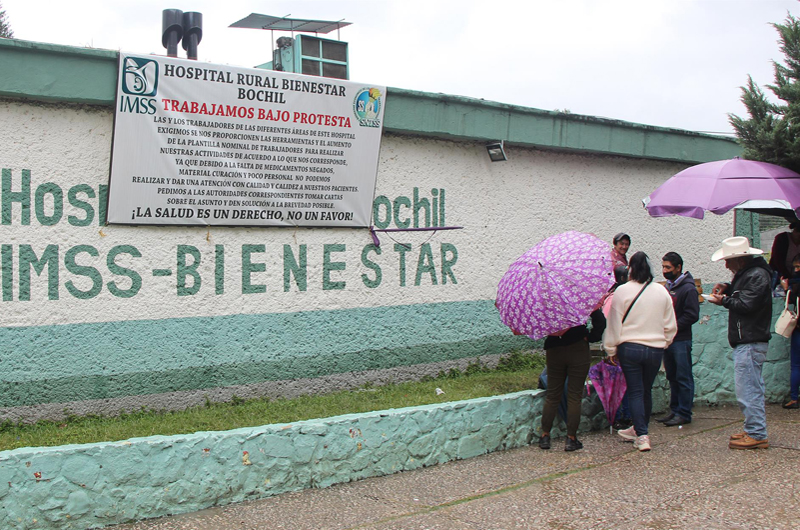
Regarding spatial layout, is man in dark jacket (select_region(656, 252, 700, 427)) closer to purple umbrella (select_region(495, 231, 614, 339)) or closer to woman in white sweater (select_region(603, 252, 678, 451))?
woman in white sweater (select_region(603, 252, 678, 451))

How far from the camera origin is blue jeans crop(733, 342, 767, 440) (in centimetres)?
615

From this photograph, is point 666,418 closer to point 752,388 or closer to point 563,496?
point 752,388

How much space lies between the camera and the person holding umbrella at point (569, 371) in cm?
614

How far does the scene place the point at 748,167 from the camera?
7664mm

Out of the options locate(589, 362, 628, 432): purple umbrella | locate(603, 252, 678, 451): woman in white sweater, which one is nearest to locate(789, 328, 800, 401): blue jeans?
locate(603, 252, 678, 451): woman in white sweater

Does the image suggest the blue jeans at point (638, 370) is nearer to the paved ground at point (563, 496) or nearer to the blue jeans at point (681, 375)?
the paved ground at point (563, 496)

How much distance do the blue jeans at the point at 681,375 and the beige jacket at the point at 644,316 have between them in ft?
2.80

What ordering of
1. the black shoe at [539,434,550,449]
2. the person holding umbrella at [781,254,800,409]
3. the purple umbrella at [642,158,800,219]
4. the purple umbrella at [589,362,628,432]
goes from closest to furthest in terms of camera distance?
the black shoe at [539,434,550,449] < the purple umbrella at [589,362,628,432] < the purple umbrella at [642,158,800,219] < the person holding umbrella at [781,254,800,409]

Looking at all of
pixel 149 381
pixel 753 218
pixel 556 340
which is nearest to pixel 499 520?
pixel 556 340

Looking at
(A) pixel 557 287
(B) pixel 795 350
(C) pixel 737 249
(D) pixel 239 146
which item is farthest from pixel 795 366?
(D) pixel 239 146

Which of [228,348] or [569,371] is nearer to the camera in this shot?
[569,371]

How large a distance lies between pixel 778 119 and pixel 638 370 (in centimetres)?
444

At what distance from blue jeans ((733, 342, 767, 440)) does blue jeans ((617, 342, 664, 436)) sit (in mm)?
652

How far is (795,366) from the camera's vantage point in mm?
7746
